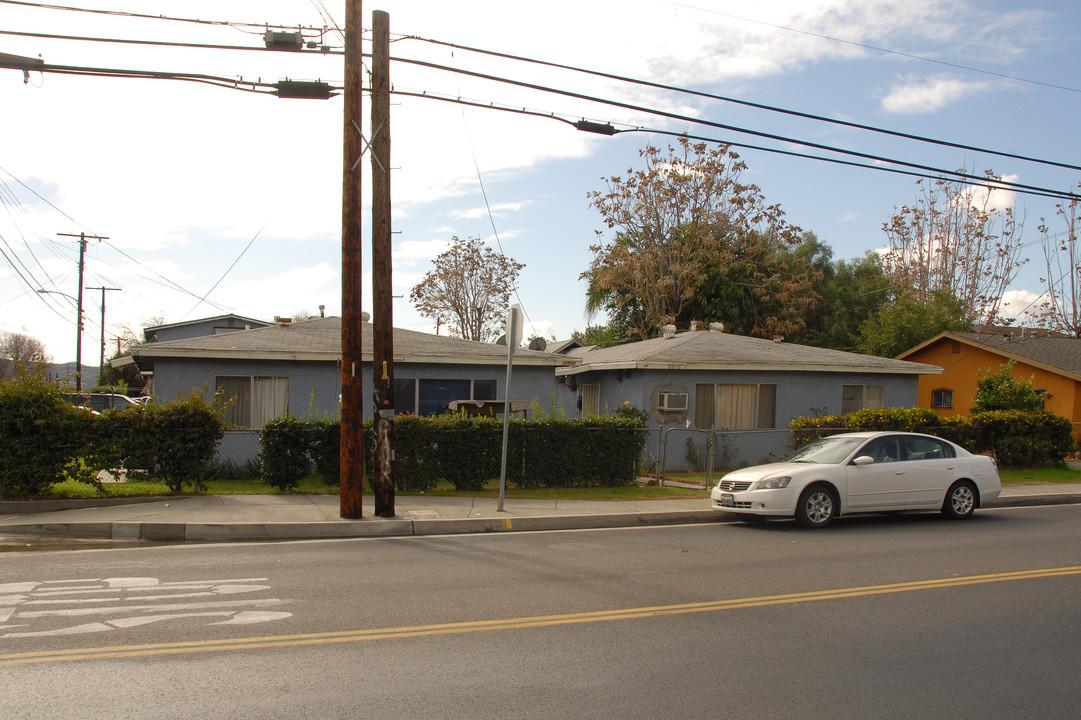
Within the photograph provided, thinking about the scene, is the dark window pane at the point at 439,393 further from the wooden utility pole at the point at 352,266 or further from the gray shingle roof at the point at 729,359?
the wooden utility pole at the point at 352,266

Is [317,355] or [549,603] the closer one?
[549,603]

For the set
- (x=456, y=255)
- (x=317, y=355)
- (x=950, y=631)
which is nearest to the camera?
(x=950, y=631)

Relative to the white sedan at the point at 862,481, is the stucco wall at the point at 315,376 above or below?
above

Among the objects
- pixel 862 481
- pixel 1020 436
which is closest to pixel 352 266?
pixel 862 481

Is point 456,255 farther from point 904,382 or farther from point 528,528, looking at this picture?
point 528,528

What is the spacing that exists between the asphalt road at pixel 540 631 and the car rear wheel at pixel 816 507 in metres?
1.64

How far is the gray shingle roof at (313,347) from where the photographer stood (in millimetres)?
16906

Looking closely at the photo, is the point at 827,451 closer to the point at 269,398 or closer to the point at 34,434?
the point at 269,398

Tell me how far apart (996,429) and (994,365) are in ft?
32.3

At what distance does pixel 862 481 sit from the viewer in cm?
1182

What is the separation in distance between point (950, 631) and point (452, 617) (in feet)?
13.0

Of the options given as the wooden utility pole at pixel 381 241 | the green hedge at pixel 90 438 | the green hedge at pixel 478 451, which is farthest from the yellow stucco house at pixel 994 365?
the green hedge at pixel 90 438

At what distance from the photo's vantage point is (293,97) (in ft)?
38.5

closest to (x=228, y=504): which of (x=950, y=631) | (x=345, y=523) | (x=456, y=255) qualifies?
(x=345, y=523)
